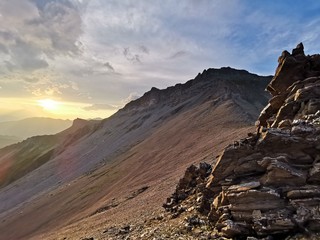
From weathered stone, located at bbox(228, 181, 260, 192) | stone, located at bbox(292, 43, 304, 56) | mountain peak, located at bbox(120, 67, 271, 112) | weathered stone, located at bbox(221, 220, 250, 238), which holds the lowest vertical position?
weathered stone, located at bbox(221, 220, 250, 238)

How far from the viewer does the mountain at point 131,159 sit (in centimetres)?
4631

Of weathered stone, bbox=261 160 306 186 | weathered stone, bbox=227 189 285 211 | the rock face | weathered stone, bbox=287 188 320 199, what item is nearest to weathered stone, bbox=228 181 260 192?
the rock face

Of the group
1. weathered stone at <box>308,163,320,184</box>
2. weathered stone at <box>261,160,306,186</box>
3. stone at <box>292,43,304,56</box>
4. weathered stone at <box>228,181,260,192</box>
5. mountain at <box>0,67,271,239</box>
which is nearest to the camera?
weathered stone at <box>308,163,320,184</box>

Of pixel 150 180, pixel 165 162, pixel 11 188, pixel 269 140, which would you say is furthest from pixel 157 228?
pixel 11 188

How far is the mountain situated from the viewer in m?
46.3

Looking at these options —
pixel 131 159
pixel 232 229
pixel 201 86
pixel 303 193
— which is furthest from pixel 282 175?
pixel 201 86

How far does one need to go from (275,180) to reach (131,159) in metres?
55.4

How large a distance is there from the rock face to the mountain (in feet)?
35.1

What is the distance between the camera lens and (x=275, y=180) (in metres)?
19.2

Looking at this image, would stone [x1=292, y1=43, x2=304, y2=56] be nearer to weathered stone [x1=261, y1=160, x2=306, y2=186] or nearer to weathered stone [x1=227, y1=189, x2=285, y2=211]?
weathered stone [x1=261, y1=160, x2=306, y2=186]

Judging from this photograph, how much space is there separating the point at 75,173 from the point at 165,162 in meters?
35.3

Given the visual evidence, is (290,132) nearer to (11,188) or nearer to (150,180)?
(150,180)

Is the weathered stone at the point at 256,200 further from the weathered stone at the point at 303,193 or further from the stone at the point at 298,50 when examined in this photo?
the stone at the point at 298,50

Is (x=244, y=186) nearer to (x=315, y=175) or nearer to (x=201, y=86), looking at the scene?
(x=315, y=175)
